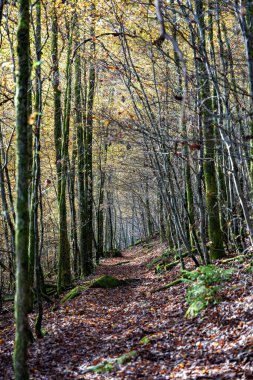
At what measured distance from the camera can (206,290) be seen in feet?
25.2

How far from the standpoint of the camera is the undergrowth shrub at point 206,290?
7359 millimetres

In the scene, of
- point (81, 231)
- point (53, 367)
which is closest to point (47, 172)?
point (81, 231)

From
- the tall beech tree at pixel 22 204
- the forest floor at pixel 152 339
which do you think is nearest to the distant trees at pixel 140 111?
the tall beech tree at pixel 22 204

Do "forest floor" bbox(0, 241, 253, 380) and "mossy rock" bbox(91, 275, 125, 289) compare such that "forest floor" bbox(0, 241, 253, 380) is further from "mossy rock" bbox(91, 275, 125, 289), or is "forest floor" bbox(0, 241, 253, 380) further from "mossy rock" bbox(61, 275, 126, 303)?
"mossy rock" bbox(91, 275, 125, 289)

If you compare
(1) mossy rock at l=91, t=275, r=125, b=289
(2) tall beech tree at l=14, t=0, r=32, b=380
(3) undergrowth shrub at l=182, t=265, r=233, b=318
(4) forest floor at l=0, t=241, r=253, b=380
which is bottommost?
(4) forest floor at l=0, t=241, r=253, b=380

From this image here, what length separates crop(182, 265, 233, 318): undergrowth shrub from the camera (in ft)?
24.1

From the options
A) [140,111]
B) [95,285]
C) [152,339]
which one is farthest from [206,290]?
[140,111]

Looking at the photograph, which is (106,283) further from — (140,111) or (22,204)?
(22,204)

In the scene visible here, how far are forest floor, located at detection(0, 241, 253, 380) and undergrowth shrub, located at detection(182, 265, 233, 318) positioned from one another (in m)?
0.16

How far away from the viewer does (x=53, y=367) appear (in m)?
6.18

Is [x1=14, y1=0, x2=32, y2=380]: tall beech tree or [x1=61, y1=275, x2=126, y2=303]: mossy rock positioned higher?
[x1=14, y1=0, x2=32, y2=380]: tall beech tree

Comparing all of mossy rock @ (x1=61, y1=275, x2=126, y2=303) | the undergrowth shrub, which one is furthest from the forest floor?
mossy rock @ (x1=61, y1=275, x2=126, y2=303)

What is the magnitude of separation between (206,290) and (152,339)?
1.66m

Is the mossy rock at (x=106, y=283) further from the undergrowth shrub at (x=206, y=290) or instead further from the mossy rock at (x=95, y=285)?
the undergrowth shrub at (x=206, y=290)
